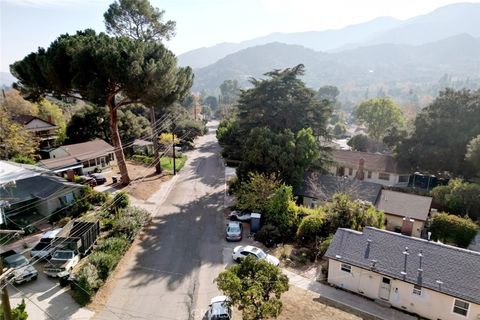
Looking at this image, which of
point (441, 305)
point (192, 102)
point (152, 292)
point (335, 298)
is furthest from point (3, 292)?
point (192, 102)

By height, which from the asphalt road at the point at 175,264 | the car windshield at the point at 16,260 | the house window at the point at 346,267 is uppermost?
the car windshield at the point at 16,260

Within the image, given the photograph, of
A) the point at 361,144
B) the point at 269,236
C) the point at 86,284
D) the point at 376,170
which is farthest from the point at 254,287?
the point at 361,144

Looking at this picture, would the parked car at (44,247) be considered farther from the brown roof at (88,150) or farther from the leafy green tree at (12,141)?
the leafy green tree at (12,141)

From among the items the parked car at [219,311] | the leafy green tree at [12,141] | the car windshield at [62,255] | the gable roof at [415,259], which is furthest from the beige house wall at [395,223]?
the leafy green tree at [12,141]

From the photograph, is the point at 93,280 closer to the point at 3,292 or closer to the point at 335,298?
the point at 3,292

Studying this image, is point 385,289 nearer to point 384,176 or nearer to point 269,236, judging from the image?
point 269,236
